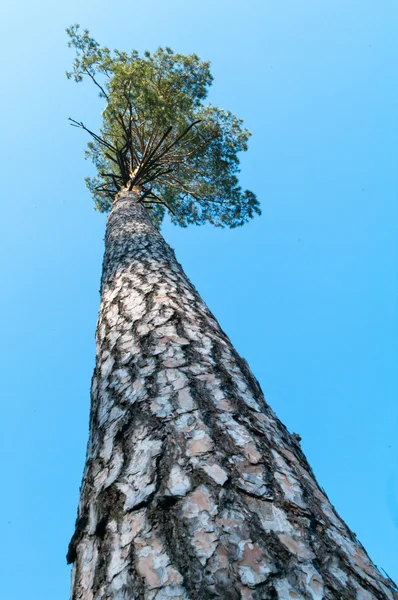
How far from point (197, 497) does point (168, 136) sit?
9212 millimetres

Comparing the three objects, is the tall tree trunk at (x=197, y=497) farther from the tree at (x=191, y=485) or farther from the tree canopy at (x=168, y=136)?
the tree canopy at (x=168, y=136)

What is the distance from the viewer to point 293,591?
924 millimetres

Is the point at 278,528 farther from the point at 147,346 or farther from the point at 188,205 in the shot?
the point at 188,205

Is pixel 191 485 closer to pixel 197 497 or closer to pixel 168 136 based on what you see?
pixel 197 497

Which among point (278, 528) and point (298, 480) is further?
point (298, 480)

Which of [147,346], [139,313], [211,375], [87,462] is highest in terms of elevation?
[139,313]

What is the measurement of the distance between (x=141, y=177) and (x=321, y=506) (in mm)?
A: 7376

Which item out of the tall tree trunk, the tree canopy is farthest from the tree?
the tree canopy

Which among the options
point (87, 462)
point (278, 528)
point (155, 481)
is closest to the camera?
point (278, 528)

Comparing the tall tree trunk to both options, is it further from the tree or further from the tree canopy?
the tree canopy

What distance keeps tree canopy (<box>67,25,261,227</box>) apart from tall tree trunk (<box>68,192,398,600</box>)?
19.7ft

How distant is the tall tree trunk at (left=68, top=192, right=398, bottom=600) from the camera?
98cm

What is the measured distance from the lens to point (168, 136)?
9.32 m

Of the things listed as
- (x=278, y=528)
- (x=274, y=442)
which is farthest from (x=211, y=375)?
(x=278, y=528)
